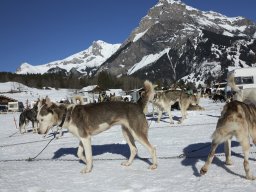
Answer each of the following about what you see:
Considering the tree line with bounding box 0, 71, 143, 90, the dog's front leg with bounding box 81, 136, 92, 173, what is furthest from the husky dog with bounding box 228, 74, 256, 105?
the tree line with bounding box 0, 71, 143, 90

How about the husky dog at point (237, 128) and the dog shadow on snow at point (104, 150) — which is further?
the dog shadow on snow at point (104, 150)

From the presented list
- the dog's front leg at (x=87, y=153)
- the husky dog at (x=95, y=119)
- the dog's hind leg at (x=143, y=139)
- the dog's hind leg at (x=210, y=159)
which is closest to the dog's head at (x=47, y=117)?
the husky dog at (x=95, y=119)

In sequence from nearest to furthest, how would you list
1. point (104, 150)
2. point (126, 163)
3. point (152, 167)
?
point (152, 167)
point (126, 163)
point (104, 150)

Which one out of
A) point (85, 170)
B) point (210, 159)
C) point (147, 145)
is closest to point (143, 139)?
point (147, 145)

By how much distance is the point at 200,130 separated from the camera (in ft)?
47.2

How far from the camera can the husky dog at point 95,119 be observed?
26.5ft

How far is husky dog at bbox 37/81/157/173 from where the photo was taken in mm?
8070

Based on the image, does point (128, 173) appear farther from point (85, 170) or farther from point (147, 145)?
point (85, 170)

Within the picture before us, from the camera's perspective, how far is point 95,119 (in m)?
8.30

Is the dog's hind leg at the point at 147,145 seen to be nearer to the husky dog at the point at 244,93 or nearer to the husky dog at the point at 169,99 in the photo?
the husky dog at the point at 244,93

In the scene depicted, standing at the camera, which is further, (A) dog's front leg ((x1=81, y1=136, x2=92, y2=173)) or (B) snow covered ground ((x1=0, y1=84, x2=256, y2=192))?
(A) dog's front leg ((x1=81, y1=136, x2=92, y2=173))

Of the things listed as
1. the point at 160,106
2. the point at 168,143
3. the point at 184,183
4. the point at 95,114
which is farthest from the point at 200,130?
the point at 184,183

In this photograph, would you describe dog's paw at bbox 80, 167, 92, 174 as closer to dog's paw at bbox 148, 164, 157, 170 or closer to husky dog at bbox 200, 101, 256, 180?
dog's paw at bbox 148, 164, 157, 170

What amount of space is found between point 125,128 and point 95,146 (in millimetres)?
3830
